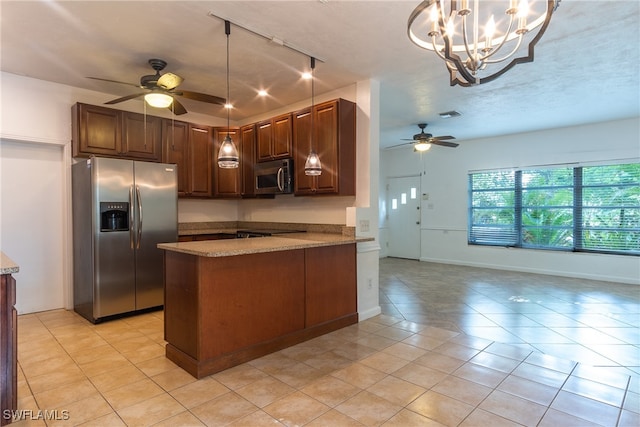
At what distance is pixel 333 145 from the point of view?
3.83 metres

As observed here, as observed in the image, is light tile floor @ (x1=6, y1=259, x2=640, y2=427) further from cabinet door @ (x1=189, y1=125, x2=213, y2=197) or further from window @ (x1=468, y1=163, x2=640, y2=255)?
window @ (x1=468, y1=163, x2=640, y2=255)

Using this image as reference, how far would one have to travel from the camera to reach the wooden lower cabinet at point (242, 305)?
8.39ft

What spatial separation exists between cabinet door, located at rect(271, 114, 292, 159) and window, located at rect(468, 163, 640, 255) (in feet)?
15.9

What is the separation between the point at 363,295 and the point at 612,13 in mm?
3271

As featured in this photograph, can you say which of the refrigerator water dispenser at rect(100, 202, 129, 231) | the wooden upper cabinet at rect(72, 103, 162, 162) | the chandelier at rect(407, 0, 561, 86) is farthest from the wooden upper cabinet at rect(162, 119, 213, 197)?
the chandelier at rect(407, 0, 561, 86)

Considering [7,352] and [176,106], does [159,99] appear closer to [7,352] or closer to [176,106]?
[176,106]

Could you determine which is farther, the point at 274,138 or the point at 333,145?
the point at 274,138

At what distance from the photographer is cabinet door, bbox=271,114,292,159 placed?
436cm

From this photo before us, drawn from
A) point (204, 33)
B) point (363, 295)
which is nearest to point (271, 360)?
point (363, 295)

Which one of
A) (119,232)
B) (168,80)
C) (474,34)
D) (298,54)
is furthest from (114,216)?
(474,34)

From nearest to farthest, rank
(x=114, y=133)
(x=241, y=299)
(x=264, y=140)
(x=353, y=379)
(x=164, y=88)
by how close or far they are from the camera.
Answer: (x=353, y=379), (x=241, y=299), (x=164, y=88), (x=114, y=133), (x=264, y=140)

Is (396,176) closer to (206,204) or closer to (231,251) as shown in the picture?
(206,204)

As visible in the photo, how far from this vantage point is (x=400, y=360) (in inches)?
111

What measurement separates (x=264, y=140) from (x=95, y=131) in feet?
6.55
